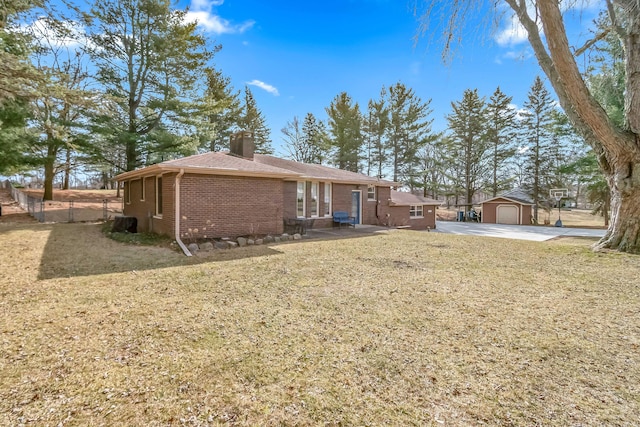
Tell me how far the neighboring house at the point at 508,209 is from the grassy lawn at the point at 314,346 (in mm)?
22634

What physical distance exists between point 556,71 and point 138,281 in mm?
11610

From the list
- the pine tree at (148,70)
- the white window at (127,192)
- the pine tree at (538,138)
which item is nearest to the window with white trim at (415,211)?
the pine tree at (148,70)

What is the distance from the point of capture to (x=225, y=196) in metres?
9.69

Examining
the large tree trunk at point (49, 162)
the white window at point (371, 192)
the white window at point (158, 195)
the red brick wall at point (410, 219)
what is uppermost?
the large tree trunk at point (49, 162)

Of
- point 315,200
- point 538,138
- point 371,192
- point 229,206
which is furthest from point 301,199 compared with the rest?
point 538,138

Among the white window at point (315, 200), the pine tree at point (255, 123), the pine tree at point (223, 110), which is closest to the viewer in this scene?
the white window at point (315, 200)

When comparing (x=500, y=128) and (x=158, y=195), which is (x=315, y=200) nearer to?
(x=158, y=195)

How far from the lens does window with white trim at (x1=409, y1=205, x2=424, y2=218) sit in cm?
2053

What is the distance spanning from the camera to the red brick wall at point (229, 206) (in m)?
9.11

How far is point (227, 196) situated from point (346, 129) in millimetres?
22391

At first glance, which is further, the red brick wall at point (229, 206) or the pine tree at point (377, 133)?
the pine tree at point (377, 133)

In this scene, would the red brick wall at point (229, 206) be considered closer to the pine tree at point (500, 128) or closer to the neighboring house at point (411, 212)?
the neighboring house at point (411, 212)

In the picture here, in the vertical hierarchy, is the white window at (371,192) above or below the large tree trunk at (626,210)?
above

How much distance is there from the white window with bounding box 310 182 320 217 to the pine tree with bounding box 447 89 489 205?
22982 mm
